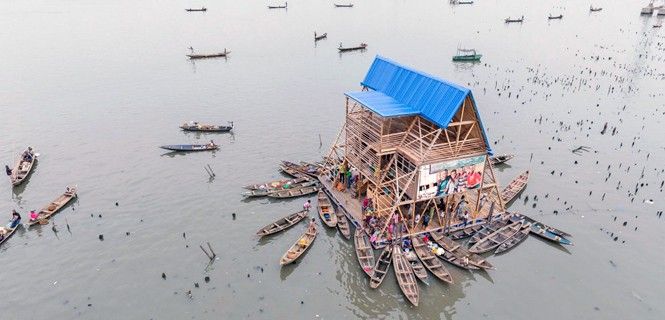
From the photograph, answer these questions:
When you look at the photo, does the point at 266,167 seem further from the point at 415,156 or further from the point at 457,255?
the point at 457,255

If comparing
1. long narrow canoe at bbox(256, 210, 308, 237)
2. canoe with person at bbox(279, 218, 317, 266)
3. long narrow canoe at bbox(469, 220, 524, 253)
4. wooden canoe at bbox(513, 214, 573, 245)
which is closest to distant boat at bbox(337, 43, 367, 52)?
long narrow canoe at bbox(256, 210, 308, 237)

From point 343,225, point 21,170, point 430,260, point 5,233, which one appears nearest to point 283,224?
point 343,225

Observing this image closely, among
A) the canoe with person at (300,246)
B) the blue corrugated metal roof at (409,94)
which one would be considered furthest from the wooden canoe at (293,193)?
the blue corrugated metal roof at (409,94)

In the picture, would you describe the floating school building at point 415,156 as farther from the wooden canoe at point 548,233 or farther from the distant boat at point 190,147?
the distant boat at point 190,147

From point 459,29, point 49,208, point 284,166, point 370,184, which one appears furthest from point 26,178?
point 459,29

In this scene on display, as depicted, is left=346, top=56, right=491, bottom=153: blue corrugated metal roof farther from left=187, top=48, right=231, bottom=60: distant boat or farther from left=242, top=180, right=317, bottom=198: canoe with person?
left=187, top=48, right=231, bottom=60: distant boat

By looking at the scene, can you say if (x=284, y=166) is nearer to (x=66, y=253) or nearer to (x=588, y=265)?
(x=66, y=253)
